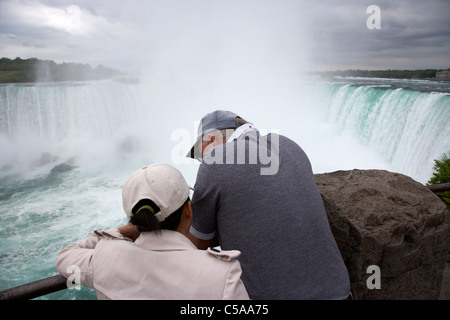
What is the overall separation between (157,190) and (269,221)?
476mm

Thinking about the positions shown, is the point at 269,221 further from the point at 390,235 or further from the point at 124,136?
the point at 124,136

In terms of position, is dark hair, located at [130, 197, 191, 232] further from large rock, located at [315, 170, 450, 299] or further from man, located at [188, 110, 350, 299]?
large rock, located at [315, 170, 450, 299]

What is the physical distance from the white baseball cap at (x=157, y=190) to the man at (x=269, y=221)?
195mm

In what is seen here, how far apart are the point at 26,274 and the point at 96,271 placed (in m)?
10.5

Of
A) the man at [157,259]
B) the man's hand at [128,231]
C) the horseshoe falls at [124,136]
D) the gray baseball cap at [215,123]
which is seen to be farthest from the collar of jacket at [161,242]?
the horseshoe falls at [124,136]

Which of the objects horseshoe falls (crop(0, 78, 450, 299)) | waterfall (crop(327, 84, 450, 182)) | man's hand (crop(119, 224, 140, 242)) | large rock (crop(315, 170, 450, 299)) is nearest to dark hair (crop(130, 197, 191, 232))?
man's hand (crop(119, 224, 140, 242))

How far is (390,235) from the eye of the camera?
174 centimetres

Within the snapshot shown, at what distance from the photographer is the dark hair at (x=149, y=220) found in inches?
46.1

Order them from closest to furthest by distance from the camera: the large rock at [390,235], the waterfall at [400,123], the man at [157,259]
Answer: the man at [157,259] < the large rock at [390,235] < the waterfall at [400,123]

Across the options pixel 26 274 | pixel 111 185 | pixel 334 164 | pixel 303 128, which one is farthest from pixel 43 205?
pixel 303 128

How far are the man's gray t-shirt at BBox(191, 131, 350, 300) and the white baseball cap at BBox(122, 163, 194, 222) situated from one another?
0.64ft

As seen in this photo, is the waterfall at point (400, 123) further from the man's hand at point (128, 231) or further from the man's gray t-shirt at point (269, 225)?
the man's hand at point (128, 231)

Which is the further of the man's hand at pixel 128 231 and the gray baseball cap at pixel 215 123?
the gray baseball cap at pixel 215 123
